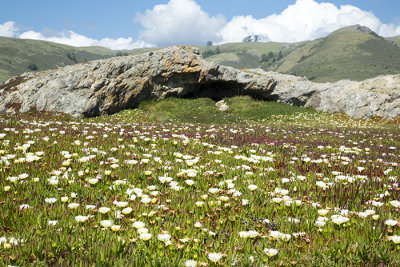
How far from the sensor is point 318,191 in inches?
171

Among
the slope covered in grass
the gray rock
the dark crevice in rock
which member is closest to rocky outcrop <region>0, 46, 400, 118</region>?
the dark crevice in rock

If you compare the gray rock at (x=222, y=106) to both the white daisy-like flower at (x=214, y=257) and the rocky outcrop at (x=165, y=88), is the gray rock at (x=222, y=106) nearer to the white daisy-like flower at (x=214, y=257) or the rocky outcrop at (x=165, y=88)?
the rocky outcrop at (x=165, y=88)

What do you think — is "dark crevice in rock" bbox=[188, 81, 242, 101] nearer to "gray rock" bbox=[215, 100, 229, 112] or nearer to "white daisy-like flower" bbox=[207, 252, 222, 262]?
"gray rock" bbox=[215, 100, 229, 112]

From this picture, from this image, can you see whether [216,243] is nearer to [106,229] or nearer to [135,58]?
[106,229]

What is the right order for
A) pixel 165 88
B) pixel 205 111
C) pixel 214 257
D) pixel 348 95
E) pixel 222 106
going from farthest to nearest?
pixel 222 106 → pixel 348 95 → pixel 165 88 → pixel 205 111 → pixel 214 257

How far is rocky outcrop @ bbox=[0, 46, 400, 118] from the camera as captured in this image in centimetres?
2158

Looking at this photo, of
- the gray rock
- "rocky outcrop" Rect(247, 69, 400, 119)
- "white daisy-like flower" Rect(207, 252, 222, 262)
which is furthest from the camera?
the gray rock

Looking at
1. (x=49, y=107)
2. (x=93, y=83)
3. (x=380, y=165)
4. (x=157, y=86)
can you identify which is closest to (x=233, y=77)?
(x=157, y=86)

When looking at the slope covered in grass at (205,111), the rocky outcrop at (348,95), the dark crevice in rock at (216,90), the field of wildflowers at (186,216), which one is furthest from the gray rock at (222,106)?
the field of wildflowers at (186,216)

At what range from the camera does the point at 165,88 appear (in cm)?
2684

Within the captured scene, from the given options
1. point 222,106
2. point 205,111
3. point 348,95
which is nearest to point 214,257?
point 205,111

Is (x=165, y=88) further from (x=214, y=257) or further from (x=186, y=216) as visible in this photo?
(x=214, y=257)

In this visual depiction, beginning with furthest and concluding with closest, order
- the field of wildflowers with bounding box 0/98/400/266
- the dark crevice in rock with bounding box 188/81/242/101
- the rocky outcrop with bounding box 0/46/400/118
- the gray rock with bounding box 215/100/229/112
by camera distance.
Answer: the dark crevice in rock with bounding box 188/81/242/101 < the gray rock with bounding box 215/100/229/112 < the rocky outcrop with bounding box 0/46/400/118 < the field of wildflowers with bounding box 0/98/400/266

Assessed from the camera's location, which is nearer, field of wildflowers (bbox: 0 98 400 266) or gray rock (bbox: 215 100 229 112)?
field of wildflowers (bbox: 0 98 400 266)
